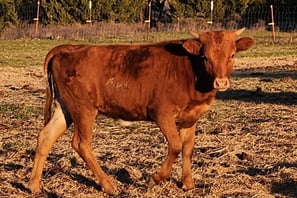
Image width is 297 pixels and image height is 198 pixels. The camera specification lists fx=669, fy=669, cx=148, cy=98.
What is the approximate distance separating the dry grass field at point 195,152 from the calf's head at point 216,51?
1291mm

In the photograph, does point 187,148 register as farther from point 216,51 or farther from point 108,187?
point 216,51

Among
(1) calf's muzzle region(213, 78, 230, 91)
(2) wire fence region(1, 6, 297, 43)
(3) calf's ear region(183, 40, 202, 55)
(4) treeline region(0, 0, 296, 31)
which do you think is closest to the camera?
(1) calf's muzzle region(213, 78, 230, 91)

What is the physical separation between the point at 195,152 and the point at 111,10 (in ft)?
129

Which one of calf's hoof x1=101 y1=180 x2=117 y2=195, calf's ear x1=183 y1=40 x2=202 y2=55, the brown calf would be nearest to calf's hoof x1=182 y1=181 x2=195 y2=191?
the brown calf

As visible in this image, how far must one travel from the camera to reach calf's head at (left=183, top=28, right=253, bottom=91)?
23.1ft

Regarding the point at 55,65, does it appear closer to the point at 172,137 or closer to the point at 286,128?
the point at 172,137

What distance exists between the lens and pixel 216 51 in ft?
23.4

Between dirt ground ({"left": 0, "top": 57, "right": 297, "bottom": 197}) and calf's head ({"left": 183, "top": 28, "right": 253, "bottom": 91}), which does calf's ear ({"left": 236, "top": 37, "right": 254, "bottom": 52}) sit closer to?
calf's head ({"left": 183, "top": 28, "right": 253, "bottom": 91})

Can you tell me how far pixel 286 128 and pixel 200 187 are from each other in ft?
11.9

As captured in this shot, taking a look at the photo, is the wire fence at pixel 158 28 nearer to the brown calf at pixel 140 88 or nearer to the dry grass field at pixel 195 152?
the dry grass field at pixel 195 152

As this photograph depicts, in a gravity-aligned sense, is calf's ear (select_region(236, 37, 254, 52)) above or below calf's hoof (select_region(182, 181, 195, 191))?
above

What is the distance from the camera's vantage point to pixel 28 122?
11867 millimetres

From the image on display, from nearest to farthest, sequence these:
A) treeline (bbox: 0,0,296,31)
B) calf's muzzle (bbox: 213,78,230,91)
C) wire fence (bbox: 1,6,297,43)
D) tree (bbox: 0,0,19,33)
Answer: calf's muzzle (bbox: 213,78,230,91) → wire fence (bbox: 1,6,297,43) → tree (bbox: 0,0,19,33) → treeline (bbox: 0,0,296,31)

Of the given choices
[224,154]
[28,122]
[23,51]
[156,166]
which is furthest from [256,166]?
[23,51]
